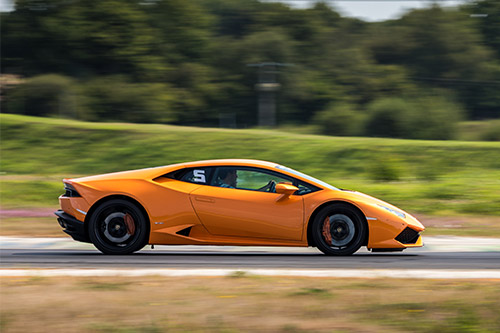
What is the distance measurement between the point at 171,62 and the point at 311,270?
5687 cm

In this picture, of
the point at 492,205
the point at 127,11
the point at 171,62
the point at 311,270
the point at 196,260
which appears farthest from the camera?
the point at 171,62

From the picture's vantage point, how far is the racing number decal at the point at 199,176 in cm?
822

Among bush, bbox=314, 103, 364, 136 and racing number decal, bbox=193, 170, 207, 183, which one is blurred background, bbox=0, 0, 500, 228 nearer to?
bush, bbox=314, 103, 364, 136

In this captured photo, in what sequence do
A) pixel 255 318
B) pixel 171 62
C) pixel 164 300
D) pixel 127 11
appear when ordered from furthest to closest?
pixel 171 62 < pixel 127 11 < pixel 164 300 < pixel 255 318

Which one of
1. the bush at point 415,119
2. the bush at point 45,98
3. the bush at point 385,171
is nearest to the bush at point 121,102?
the bush at point 45,98

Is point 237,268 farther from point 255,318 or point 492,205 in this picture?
point 492,205

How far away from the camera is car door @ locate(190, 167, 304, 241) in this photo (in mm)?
7973

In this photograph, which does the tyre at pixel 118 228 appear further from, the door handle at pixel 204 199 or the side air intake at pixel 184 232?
Answer: the door handle at pixel 204 199

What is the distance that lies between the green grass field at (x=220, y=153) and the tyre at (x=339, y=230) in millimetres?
9654

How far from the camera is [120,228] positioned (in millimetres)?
8141

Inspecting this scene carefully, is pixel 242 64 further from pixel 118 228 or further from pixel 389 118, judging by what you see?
pixel 118 228

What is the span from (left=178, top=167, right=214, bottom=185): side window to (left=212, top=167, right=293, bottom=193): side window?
0.09 metres

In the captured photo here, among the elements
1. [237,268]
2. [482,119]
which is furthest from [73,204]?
[482,119]

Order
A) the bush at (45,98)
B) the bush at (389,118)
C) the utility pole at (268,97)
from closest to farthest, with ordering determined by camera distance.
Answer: the bush at (389,118) < the bush at (45,98) < the utility pole at (268,97)
